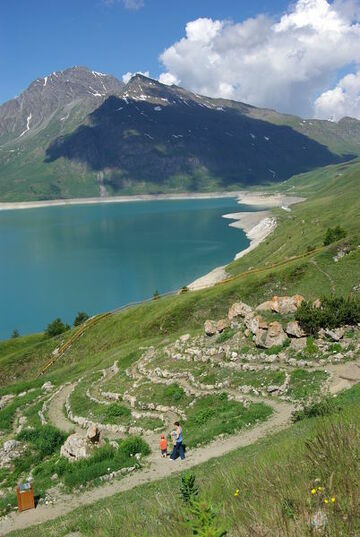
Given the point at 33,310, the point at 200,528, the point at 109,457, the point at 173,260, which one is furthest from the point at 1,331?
the point at 200,528

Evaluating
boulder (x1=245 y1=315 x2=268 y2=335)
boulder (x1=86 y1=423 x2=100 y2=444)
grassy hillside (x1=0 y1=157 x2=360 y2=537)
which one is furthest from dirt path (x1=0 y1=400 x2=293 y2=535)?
boulder (x1=245 y1=315 x2=268 y2=335)

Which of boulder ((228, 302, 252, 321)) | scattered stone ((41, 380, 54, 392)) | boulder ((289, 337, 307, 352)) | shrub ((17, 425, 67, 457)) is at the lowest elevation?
scattered stone ((41, 380, 54, 392))

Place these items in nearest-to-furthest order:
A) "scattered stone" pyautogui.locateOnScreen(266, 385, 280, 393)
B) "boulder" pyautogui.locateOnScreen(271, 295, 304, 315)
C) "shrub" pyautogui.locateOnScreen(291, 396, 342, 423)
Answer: "shrub" pyautogui.locateOnScreen(291, 396, 342, 423) → "scattered stone" pyautogui.locateOnScreen(266, 385, 280, 393) → "boulder" pyautogui.locateOnScreen(271, 295, 304, 315)

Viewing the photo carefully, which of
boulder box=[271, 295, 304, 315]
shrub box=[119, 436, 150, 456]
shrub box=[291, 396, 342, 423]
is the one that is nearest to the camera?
shrub box=[291, 396, 342, 423]

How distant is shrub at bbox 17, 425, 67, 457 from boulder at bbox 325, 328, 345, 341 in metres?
19.8

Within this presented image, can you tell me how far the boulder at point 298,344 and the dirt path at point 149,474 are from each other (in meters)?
8.32

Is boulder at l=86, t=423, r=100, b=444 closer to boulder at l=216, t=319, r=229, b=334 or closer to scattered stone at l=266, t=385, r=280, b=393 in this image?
scattered stone at l=266, t=385, r=280, b=393

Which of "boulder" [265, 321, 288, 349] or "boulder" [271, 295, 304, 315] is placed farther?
"boulder" [271, 295, 304, 315]

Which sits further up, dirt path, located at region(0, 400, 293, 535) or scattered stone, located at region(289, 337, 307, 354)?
scattered stone, located at region(289, 337, 307, 354)

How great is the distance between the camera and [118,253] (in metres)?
196

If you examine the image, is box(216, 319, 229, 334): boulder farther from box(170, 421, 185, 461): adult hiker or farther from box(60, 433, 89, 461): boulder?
box(170, 421, 185, 461): adult hiker

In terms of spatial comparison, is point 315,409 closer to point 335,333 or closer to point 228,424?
point 228,424

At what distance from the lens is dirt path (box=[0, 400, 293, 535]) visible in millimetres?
18641

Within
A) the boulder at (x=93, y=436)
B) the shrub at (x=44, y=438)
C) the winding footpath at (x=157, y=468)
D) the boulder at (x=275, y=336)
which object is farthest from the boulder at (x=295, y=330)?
the shrub at (x=44, y=438)
